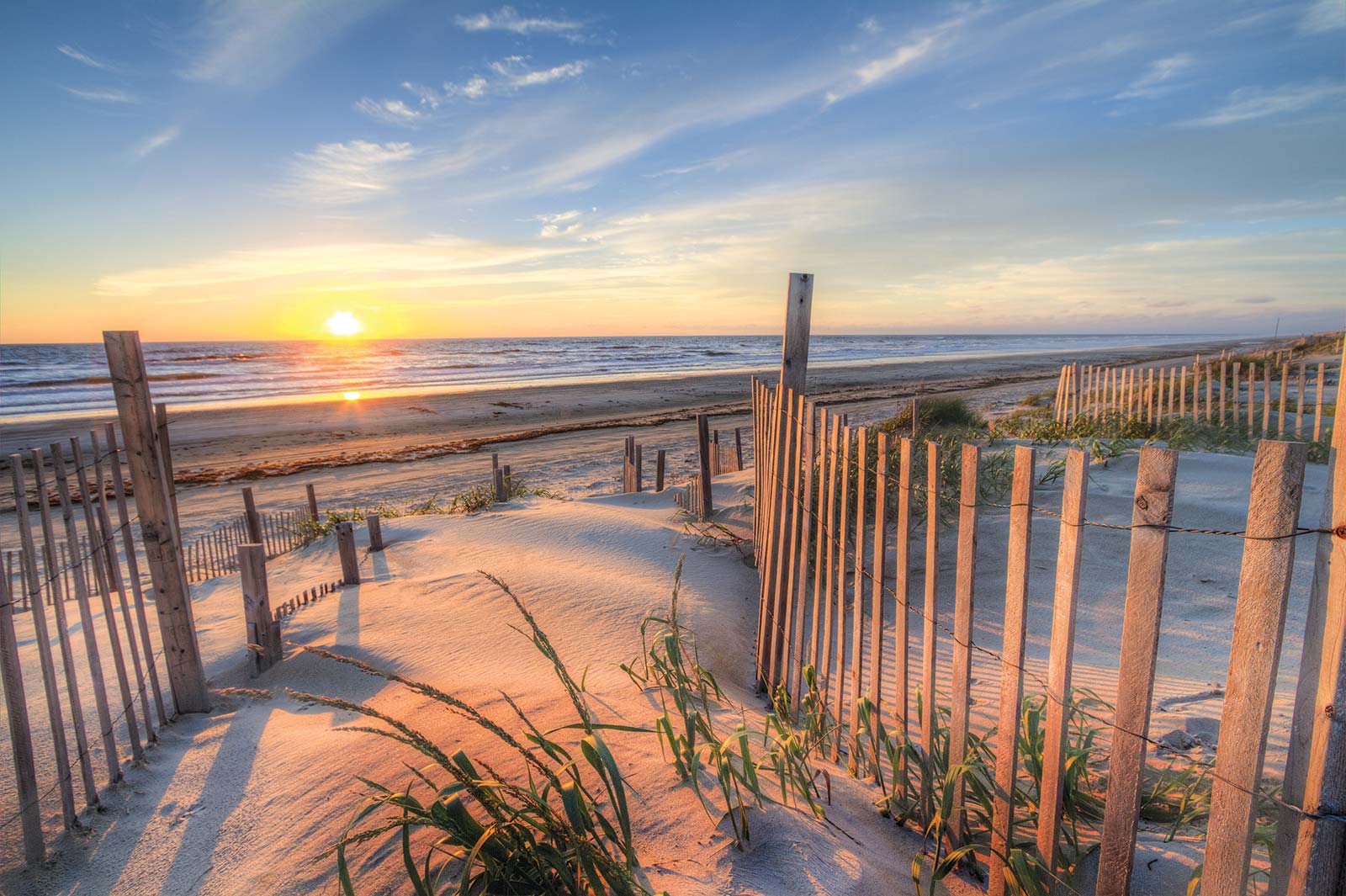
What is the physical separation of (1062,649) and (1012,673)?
0.62ft

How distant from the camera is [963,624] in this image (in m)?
2.07

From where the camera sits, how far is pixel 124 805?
2.67 meters

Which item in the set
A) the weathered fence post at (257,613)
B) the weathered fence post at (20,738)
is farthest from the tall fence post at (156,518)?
the weathered fence post at (20,738)

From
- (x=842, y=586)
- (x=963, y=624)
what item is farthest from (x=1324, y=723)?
(x=842, y=586)

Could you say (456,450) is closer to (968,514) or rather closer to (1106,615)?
(1106,615)

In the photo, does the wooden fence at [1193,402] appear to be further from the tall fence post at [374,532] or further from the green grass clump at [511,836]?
the tall fence post at [374,532]

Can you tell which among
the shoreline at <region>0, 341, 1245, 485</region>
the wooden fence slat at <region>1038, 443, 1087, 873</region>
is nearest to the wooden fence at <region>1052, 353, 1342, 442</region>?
the shoreline at <region>0, 341, 1245, 485</region>

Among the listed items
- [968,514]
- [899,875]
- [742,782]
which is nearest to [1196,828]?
[899,875]

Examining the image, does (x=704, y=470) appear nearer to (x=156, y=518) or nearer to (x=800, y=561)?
(x=800, y=561)

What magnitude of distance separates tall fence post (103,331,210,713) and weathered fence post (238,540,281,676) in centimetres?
54

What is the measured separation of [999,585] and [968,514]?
401cm

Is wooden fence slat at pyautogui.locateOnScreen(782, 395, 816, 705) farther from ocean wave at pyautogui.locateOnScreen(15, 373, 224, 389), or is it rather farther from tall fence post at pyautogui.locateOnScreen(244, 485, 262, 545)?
ocean wave at pyautogui.locateOnScreen(15, 373, 224, 389)

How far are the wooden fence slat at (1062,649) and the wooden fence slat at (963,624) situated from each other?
9.4 inches

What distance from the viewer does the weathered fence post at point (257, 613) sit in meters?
4.08
